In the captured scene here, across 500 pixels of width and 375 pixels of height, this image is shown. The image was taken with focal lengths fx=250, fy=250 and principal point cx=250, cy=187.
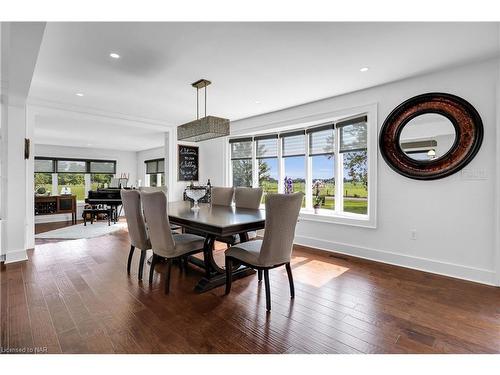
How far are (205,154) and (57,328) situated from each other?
15.3 feet

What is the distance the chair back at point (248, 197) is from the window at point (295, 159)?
4.83ft

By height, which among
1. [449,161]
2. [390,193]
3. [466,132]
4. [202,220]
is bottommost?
[202,220]

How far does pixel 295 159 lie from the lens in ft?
16.0

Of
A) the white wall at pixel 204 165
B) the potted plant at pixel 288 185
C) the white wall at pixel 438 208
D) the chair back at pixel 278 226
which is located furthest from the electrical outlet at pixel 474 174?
the white wall at pixel 204 165

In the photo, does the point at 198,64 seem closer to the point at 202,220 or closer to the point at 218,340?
the point at 202,220

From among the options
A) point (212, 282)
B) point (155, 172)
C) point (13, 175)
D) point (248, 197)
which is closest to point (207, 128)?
point (248, 197)

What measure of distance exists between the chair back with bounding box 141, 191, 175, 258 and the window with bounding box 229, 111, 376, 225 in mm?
2716

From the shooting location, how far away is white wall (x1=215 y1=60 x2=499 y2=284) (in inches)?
109

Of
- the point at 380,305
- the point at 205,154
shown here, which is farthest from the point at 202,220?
the point at 205,154

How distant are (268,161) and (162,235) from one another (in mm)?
3288

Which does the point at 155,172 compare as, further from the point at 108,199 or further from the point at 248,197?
the point at 248,197

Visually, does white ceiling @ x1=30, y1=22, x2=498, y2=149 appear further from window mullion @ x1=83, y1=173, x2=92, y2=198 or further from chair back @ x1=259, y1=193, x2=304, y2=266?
window mullion @ x1=83, y1=173, x2=92, y2=198

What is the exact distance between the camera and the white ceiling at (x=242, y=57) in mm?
2119
